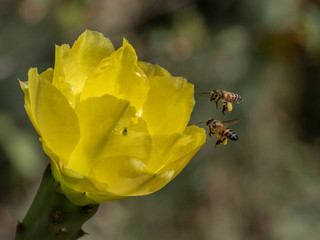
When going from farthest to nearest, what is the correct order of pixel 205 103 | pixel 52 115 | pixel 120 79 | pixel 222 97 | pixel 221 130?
pixel 205 103
pixel 222 97
pixel 221 130
pixel 120 79
pixel 52 115

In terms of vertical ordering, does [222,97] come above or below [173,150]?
below

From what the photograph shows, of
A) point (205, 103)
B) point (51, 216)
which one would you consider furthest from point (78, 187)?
point (205, 103)

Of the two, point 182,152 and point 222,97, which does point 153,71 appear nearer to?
point 182,152

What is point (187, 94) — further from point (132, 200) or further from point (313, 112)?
point (313, 112)

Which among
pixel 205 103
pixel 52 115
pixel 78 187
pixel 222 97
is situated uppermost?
pixel 52 115

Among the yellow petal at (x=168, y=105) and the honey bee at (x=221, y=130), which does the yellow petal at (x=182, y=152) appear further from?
the honey bee at (x=221, y=130)
